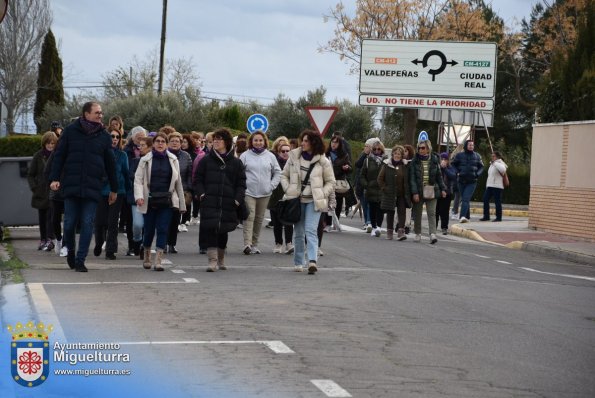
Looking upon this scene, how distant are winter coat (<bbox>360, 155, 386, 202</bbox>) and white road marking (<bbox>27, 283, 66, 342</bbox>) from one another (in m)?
11.5

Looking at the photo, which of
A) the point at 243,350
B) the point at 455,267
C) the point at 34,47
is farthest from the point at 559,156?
the point at 34,47

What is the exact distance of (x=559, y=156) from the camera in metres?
25.6

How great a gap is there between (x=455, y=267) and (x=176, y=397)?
412 inches

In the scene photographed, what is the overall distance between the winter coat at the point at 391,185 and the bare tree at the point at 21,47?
54.4 meters

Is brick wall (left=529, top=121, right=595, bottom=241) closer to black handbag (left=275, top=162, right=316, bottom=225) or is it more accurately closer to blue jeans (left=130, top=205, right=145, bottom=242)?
black handbag (left=275, top=162, right=316, bottom=225)

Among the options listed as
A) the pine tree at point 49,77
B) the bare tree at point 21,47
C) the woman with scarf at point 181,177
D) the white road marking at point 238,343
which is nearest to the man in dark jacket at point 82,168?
the woman with scarf at point 181,177

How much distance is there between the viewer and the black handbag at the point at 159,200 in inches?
585

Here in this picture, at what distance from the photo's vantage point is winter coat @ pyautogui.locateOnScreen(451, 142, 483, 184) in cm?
2827

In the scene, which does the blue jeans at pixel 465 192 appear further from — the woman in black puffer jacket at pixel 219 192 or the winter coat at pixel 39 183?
the woman in black puffer jacket at pixel 219 192

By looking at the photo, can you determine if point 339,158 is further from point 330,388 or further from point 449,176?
point 330,388

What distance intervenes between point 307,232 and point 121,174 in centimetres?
300

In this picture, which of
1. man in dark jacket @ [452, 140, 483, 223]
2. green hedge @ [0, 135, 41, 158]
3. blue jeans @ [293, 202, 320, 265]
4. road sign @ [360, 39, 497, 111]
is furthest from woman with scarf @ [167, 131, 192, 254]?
road sign @ [360, 39, 497, 111]

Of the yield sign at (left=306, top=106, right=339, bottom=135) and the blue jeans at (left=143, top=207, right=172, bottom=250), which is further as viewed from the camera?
the yield sign at (left=306, top=106, right=339, bottom=135)

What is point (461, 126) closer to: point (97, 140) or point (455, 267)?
point (455, 267)
